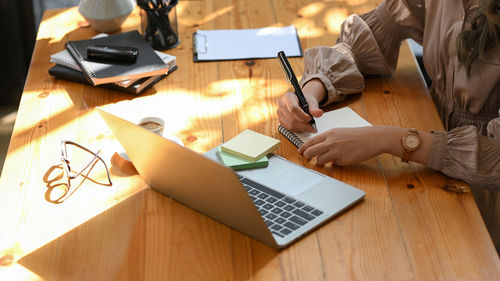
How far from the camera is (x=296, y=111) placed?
133 centimetres

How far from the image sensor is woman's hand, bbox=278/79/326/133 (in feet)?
4.36

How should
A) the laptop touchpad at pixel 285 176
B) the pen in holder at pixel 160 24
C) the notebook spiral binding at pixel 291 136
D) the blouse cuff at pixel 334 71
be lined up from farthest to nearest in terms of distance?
the pen in holder at pixel 160 24 < the blouse cuff at pixel 334 71 < the notebook spiral binding at pixel 291 136 < the laptop touchpad at pixel 285 176

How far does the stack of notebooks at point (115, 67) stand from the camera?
150 centimetres

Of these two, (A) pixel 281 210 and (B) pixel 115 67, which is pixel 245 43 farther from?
(A) pixel 281 210

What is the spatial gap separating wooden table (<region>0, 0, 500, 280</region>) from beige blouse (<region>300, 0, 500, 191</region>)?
5cm

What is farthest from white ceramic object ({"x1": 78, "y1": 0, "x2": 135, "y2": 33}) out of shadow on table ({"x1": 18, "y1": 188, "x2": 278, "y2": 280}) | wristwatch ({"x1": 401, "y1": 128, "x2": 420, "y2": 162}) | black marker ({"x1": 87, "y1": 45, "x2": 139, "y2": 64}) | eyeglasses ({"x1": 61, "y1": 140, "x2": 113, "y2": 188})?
wristwatch ({"x1": 401, "y1": 128, "x2": 420, "y2": 162})

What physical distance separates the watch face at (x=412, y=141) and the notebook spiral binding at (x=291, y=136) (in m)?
0.23

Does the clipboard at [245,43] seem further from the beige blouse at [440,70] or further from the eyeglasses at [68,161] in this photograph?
the eyeglasses at [68,161]

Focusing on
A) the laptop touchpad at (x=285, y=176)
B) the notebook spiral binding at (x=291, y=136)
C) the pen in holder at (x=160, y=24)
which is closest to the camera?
the laptop touchpad at (x=285, y=176)

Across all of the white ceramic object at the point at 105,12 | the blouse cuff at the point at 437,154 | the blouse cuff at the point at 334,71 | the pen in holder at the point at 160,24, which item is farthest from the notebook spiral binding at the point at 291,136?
the white ceramic object at the point at 105,12

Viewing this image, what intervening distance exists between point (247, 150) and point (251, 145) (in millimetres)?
21

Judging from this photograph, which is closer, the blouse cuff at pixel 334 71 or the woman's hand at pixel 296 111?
the woman's hand at pixel 296 111

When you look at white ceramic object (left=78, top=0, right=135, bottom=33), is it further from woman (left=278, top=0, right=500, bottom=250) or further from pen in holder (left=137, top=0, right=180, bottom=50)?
woman (left=278, top=0, right=500, bottom=250)

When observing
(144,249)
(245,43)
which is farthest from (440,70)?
(144,249)
